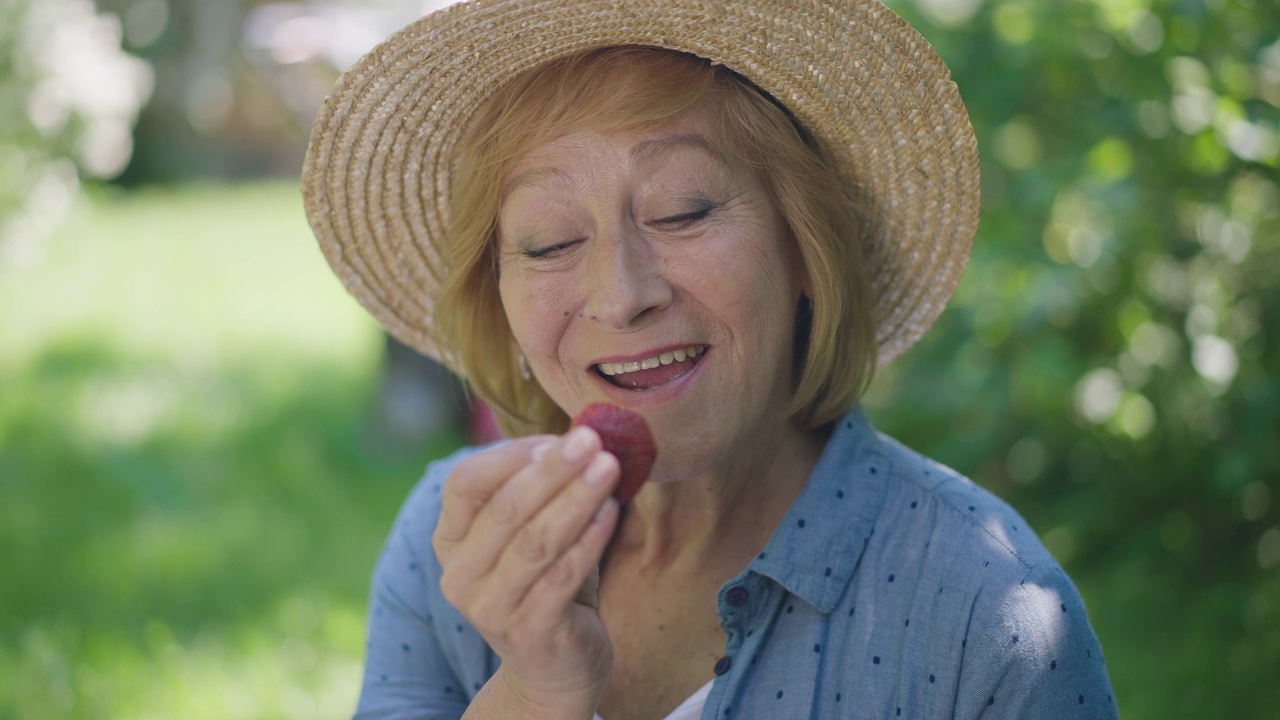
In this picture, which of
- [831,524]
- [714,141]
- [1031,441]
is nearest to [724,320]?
[714,141]

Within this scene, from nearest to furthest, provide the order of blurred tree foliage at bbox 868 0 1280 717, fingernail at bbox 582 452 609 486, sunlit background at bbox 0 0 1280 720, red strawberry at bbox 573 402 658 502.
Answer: fingernail at bbox 582 452 609 486 → red strawberry at bbox 573 402 658 502 → blurred tree foliage at bbox 868 0 1280 717 → sunlit background at bbox 0 0 1280 720

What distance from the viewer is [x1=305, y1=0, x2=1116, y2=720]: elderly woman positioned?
2.09 m

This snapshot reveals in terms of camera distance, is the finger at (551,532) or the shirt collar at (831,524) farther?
the shirt collar at (831,524)

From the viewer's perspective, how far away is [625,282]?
2.11m

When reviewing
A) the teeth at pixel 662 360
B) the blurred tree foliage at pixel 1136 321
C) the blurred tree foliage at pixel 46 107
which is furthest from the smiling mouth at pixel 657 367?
the blurred tree foliage at pixel 46 107

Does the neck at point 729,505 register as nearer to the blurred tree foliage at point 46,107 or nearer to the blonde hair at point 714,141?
the blonde hair at point 714,141

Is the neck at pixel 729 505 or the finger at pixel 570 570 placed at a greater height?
the finger at pixel 570 570

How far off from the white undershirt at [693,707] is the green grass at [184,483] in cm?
219

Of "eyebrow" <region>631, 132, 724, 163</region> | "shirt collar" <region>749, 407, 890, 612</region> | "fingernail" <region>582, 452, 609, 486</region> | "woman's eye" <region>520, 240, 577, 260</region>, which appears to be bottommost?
"shirt collar" <region>749, 407, 890, 612</region>

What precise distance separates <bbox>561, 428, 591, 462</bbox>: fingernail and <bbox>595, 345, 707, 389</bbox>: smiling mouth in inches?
21.9

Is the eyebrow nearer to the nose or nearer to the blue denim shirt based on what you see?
the nose

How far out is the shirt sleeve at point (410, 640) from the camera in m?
2.56

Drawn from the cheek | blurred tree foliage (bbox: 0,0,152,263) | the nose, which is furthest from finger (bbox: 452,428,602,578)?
blurred tree foliage (bbox: 0,0,152,263)

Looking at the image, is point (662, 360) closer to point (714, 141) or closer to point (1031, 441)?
point (714, 141)
